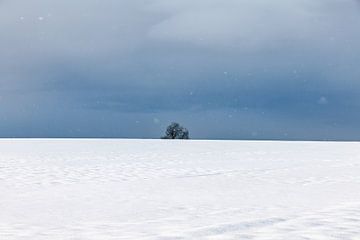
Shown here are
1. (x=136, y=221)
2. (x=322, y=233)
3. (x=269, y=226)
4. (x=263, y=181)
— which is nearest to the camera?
(x=322, y=233)

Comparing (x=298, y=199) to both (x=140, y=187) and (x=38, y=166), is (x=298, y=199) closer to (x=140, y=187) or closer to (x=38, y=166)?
(x=140, y=187)

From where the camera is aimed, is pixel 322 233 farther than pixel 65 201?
No

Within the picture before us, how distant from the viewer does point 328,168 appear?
1390cm

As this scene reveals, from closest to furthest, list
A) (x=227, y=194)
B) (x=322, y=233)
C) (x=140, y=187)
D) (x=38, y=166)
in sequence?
(x=322, y=233)
(x=227, y=194)
(x=140, y=187)
(x=38, y=166)

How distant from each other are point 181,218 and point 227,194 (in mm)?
2532

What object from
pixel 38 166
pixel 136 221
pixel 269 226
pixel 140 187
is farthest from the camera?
pixel 38 166

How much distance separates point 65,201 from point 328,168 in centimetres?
811

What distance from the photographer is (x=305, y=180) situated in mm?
10906

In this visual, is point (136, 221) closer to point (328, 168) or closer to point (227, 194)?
point (227, 194)

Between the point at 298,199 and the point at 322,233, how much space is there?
279cm

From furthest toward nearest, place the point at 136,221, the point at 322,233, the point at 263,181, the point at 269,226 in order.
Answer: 1. the point at 263,181
2. the point at 136,221
3. the point at 269,226
4. the point at 322,233

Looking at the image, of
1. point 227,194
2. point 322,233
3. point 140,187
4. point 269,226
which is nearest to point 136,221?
point 269,226

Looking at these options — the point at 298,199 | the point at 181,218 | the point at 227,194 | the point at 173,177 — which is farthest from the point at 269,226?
the point at 173,177

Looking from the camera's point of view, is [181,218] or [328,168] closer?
[181,218]
